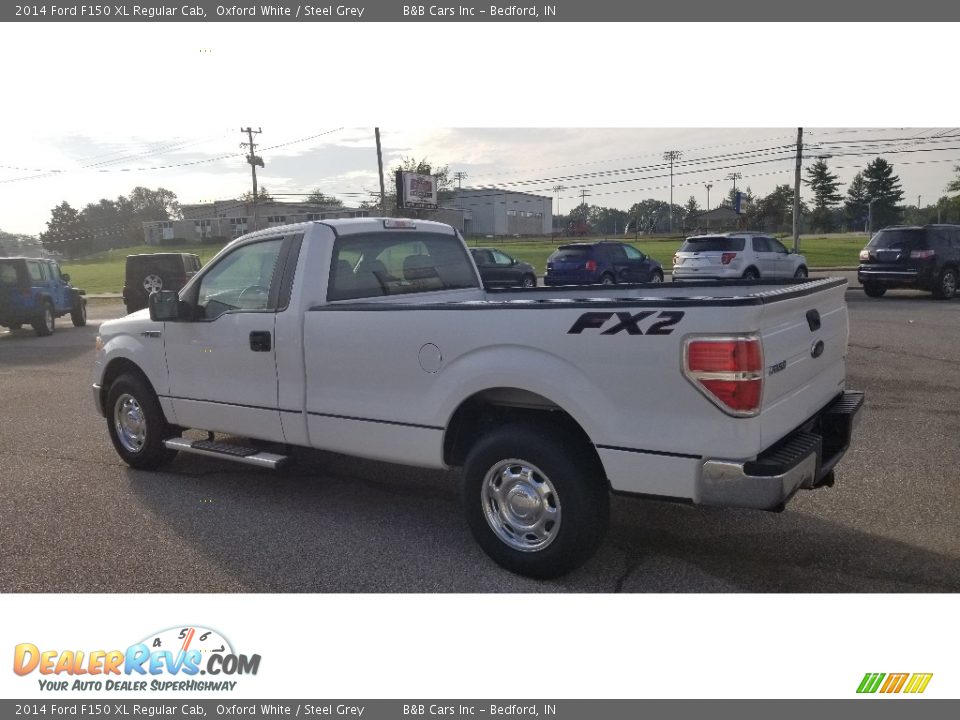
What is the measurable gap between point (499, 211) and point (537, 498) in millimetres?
83074

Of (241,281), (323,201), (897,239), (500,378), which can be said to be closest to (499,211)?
(323,201)

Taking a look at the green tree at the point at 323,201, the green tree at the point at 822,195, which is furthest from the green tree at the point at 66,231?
the green tree at the point at 822,195

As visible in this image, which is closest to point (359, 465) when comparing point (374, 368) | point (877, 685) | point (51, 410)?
point (374, 368)

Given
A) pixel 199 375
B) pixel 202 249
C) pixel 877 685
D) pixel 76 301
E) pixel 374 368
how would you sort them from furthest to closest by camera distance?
pixel 202 249 → pixel 76 301 → pixel 199 375 → pixel 374 368 → pixel 877 685

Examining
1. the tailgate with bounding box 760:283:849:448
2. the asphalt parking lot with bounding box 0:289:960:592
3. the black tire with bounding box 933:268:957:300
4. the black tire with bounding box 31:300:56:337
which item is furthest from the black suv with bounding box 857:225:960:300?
the black tire with bounding box 31:300:56:337

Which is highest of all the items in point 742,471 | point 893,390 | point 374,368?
point 374,368

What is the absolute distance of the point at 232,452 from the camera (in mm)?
5066

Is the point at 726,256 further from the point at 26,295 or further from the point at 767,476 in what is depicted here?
the point at 767,476

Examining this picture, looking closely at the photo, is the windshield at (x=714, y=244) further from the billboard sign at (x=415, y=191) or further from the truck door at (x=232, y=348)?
the billboard sign at (x=415, y=191)

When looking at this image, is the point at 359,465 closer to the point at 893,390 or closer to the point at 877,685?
the point at 877,685

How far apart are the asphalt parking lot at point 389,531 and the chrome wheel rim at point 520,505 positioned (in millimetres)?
226

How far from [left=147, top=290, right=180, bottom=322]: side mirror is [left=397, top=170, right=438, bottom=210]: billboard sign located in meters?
41.1

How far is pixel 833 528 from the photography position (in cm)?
441

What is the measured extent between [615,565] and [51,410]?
285 inches
